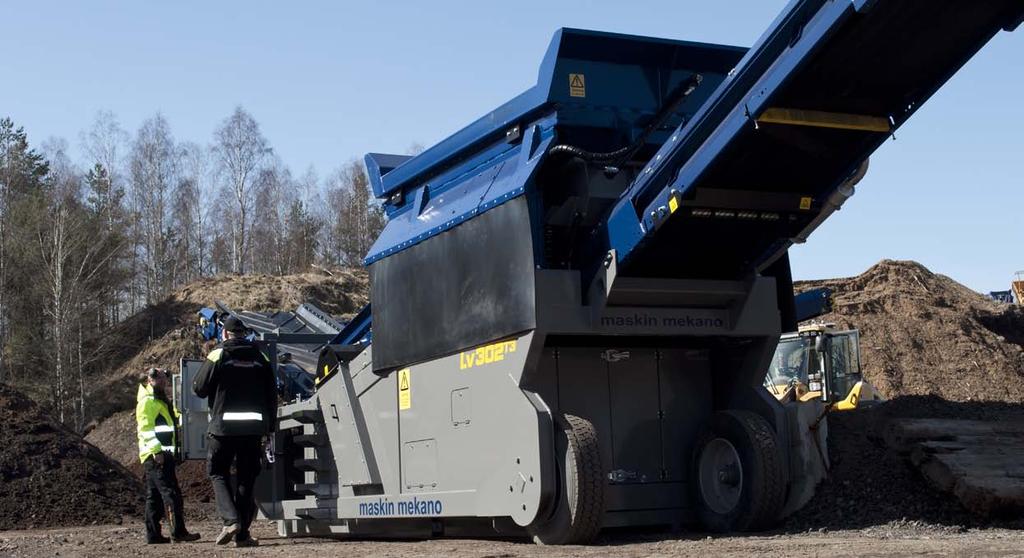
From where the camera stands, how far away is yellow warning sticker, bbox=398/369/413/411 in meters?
8.93

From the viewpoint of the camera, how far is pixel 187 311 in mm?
34469

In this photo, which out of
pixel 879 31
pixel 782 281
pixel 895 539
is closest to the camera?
pixel 879 31

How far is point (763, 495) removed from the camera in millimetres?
7758

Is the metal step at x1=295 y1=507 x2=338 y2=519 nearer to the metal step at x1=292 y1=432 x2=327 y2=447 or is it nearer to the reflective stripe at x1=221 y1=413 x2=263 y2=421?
the metal step at x1=292 y1=432 x2=327 y2=447

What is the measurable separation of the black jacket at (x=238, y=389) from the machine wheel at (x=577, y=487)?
3.00 m

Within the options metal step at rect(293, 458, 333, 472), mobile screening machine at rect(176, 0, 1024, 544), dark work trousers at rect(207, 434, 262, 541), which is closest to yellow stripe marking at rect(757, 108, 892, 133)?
mobile screening machine at rect(176, 0, 1024, 544)

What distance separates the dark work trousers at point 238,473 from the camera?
9188 millimetres

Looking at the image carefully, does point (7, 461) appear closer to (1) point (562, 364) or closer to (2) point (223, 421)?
(2) point (223, 421)

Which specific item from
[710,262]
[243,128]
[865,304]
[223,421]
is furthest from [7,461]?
[243,128]

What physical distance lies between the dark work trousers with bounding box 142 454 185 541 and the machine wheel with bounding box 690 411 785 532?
181 inches

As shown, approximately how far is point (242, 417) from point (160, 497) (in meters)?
1.55

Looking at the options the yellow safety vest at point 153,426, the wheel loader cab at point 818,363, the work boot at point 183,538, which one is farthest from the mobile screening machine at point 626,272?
the wheel loader cab at point 818,363

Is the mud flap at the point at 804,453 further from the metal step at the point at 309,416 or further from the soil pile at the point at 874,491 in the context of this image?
the metal step at the point at 309,416

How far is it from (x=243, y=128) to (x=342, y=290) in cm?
1295
